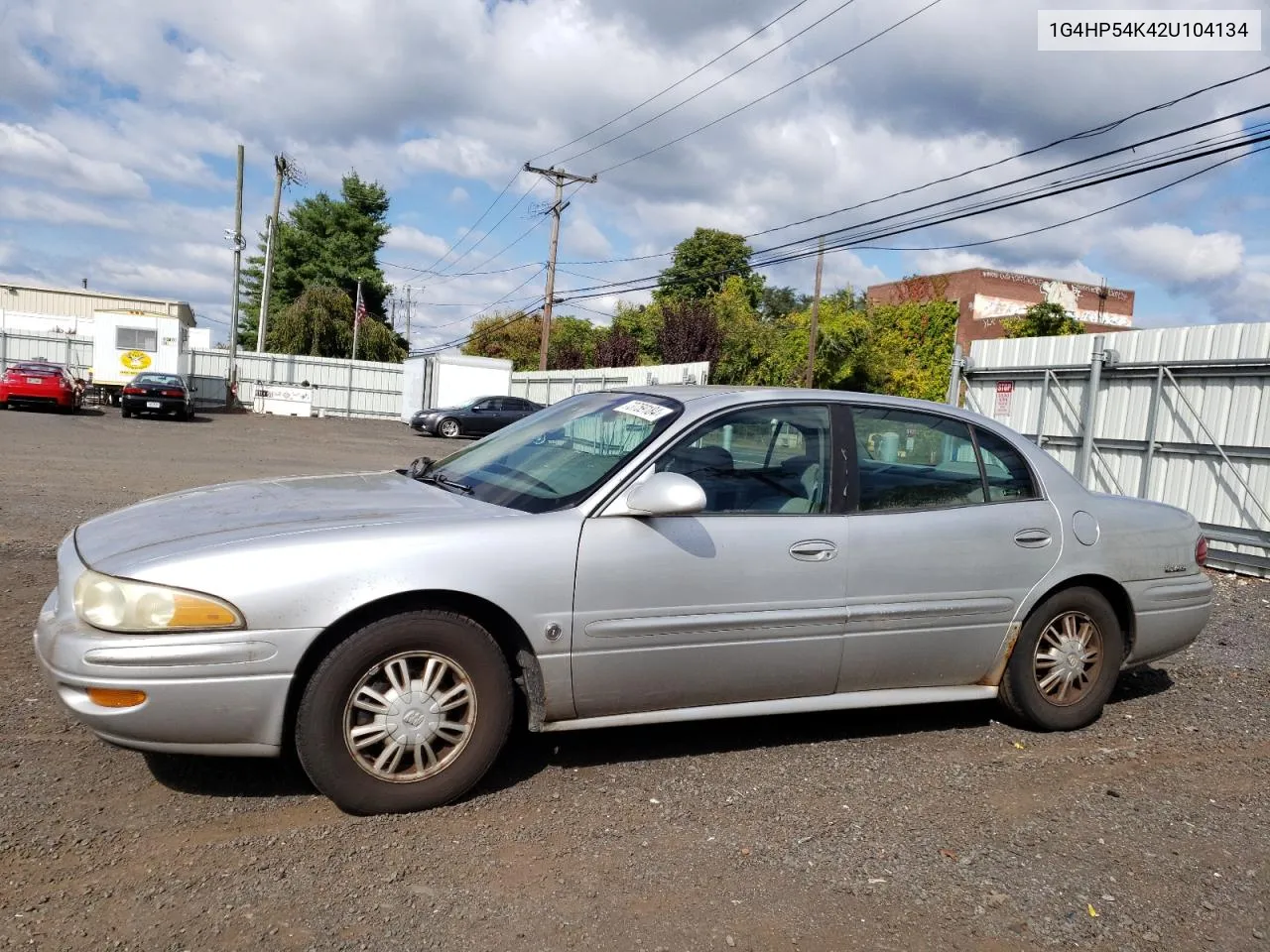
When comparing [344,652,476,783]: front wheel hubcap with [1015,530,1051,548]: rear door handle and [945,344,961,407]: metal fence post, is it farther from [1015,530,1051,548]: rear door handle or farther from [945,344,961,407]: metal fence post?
[945,344,961,407]: metal fence post

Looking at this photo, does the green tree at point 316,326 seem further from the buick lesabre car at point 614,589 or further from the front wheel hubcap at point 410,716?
the front wheel hubcap at point 410,716

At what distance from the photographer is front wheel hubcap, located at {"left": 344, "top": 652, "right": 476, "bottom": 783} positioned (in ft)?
10.7

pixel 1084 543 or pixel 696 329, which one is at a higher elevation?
pixel 696 329

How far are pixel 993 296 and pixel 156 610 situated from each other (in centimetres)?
4259

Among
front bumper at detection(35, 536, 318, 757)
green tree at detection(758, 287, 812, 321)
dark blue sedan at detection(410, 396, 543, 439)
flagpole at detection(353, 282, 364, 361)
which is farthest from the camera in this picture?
green tree at detection(758, 287, 812, 321)

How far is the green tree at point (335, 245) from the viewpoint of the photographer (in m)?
57.6

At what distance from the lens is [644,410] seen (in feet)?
13.8

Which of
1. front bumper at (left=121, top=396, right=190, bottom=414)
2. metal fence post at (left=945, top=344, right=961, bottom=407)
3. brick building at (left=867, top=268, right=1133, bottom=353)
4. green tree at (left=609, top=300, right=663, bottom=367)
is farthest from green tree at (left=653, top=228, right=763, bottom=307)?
metal fence post at (left=945, top=344, right=961, bottom=407)

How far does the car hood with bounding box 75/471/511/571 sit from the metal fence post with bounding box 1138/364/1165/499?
30.8 ft

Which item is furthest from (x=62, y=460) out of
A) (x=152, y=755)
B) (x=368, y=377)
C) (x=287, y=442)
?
(x=368, y=377)

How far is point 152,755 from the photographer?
3.72 m

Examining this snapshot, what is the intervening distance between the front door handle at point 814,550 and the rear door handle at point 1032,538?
39.3 inches

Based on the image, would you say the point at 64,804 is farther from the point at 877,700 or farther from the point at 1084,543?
the point at 1084,543

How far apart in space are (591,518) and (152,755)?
1.93m
